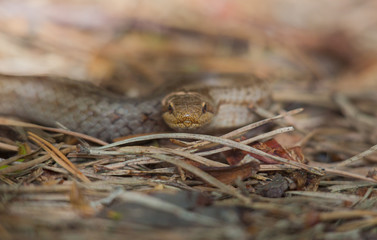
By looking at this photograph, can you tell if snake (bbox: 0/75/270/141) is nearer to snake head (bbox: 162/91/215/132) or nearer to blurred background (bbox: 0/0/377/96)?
snake head (bbox: 162/91/215/132)

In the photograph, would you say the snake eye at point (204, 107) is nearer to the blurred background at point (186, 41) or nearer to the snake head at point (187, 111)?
the snake head at point (187, 111)

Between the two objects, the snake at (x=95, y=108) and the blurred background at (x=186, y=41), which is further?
the blurred background at (x=186, y=41)

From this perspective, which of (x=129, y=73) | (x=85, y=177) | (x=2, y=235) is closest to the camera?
(x=2, y=235)

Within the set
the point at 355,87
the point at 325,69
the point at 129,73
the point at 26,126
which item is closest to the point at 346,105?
the point at 355,87

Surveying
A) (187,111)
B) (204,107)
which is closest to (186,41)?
(204,107)

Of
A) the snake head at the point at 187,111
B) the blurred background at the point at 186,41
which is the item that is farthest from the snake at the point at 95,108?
the blurred background at the point at 186,41

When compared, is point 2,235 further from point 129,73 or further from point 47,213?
point 129,73
